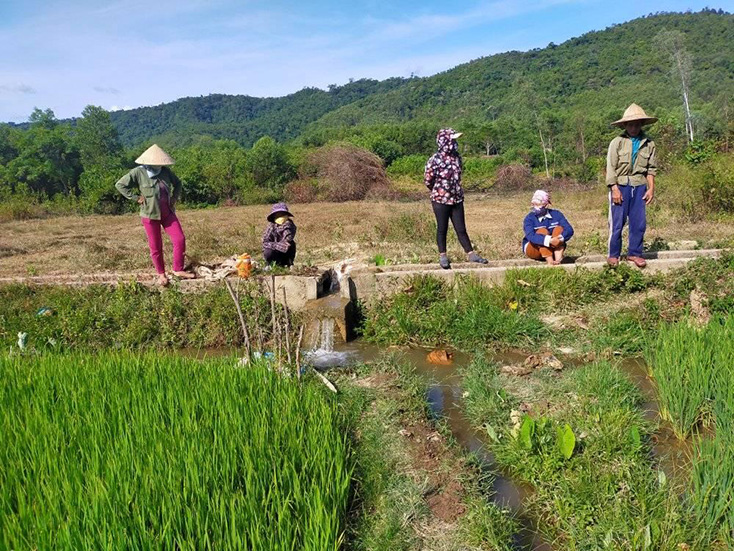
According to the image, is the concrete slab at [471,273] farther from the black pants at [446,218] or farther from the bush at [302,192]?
the bush at [302,192]

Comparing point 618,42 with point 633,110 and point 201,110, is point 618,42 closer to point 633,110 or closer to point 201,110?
point 633,110

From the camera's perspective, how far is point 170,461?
8.32 ft

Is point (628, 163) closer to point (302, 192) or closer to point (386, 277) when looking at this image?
point (386, 277)

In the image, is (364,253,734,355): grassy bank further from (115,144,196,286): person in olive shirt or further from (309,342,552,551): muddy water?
(115,144,196,286): person in olive shirt

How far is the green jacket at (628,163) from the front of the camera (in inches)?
217

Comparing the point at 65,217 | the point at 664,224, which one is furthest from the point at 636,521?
the point at 65,217

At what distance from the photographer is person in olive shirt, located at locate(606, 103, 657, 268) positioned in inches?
217

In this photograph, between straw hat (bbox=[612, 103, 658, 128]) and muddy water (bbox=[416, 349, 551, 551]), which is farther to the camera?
straw hat (bbox=[612, 103, 658, 128])

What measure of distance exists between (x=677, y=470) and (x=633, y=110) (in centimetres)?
377

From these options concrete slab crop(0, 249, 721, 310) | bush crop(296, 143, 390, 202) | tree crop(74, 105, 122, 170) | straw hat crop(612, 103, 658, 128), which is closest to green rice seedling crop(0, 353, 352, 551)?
concrete slab crop(0, 249, 721, 310)

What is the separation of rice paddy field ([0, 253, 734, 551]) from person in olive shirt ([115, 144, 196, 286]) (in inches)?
69.4

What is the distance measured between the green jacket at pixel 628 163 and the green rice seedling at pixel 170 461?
382 centimetres

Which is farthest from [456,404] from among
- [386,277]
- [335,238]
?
[335,238]

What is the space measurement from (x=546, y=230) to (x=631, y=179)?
38.1 inches
